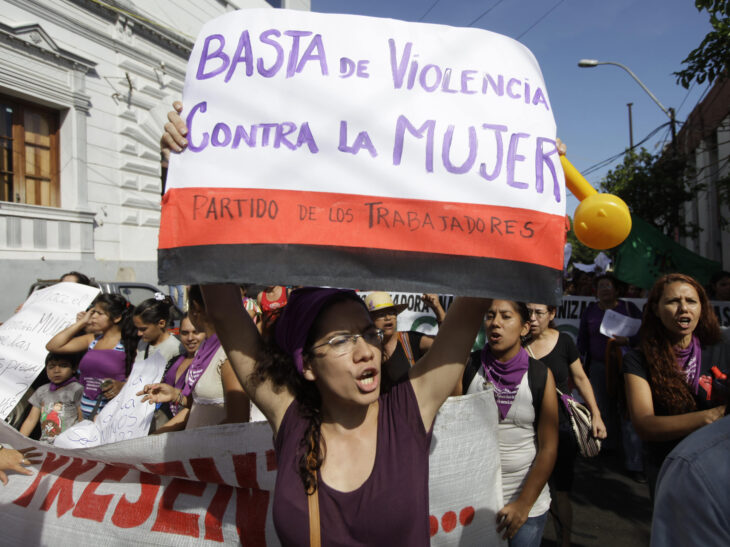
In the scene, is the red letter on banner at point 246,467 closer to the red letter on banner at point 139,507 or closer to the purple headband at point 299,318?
the red letter on banner at point 139,507

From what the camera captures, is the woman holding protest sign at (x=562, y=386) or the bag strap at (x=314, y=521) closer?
the bag strap at (x=314, y=521)

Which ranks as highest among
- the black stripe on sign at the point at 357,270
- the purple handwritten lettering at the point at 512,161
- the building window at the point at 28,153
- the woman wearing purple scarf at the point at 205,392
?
the building window at the point at 28,153

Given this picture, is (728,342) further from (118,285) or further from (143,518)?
(118,285)

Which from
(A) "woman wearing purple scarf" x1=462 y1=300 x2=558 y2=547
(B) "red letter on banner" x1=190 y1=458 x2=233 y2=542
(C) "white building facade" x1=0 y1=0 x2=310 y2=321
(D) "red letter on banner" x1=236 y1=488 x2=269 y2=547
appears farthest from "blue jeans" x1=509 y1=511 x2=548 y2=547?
(C) "white building facade" x1=0 y1=0 x2=310 y2=321

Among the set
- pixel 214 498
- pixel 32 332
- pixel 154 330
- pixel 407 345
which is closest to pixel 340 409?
pixel 214 498

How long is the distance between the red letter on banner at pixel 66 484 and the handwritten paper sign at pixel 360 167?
4.28 feet

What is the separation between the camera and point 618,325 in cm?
507

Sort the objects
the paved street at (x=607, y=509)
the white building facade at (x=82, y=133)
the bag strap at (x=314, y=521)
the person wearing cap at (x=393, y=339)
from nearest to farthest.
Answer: the bag strap at (x=314, y=521) < the person wearing cap at (x=393, y=339) < the paved street at (x=607, y=509) < the white building facade at (x=82, y=133)

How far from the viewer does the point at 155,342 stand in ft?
13.5

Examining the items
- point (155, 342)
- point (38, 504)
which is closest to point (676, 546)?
point (38, 504)

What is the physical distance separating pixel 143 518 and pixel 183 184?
4.90ft

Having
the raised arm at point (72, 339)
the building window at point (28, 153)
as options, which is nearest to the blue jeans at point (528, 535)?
the raised arm at point (72, 339)

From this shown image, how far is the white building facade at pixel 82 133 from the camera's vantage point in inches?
416

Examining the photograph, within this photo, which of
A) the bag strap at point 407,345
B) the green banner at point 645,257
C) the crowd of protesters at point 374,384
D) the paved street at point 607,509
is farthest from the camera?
the green banner at point 645,257
